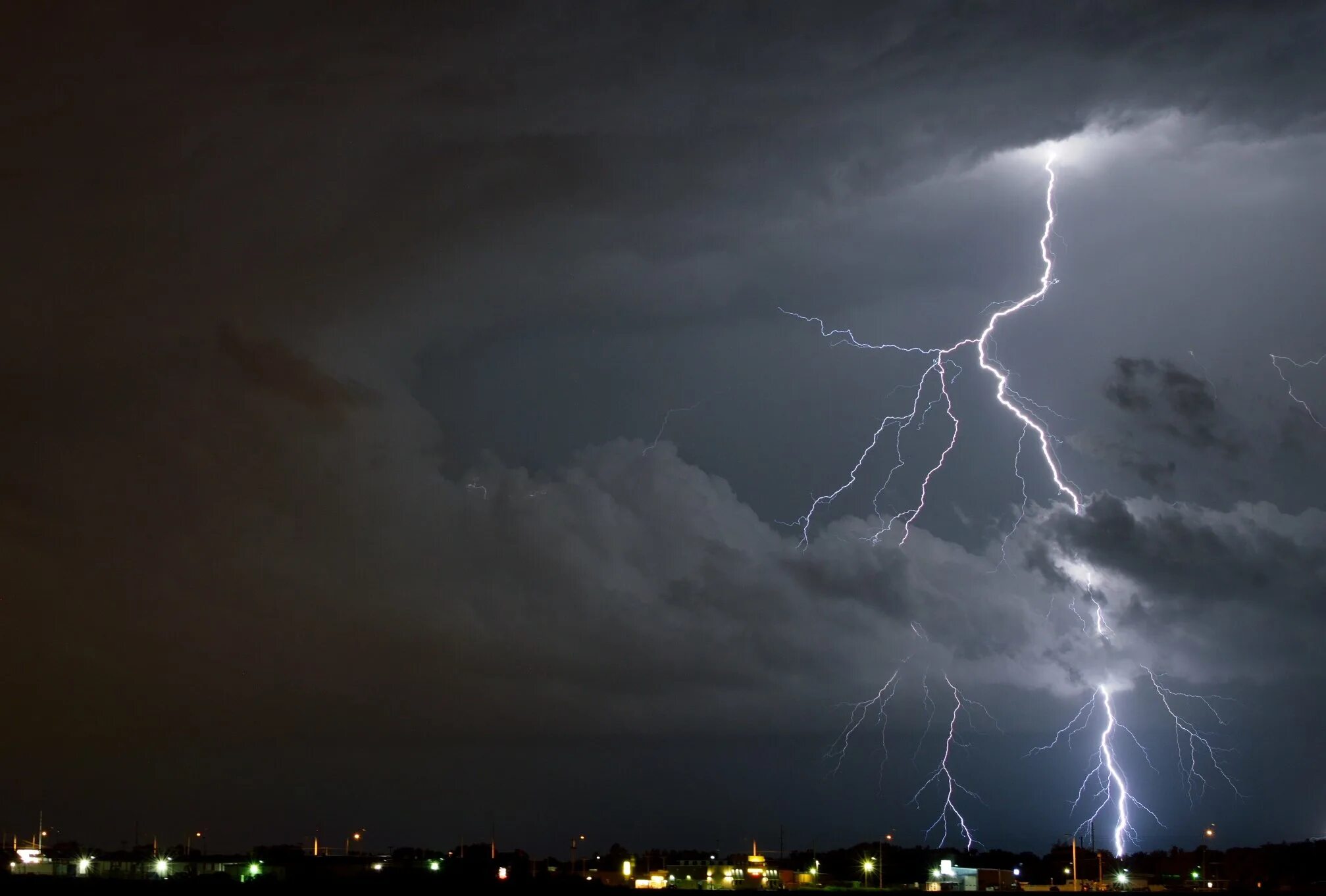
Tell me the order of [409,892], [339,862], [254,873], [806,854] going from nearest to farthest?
[409,892] < [254,873] < [339,862] < [806,854]

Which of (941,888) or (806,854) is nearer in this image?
(941,888)

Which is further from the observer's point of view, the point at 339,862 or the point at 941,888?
→ the point at 339,862

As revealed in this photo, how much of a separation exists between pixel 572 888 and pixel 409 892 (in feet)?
29.6

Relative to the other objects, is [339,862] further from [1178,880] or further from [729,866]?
[1178,880]

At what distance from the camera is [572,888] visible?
64.5m

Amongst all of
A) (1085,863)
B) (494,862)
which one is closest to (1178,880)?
(1085,863)

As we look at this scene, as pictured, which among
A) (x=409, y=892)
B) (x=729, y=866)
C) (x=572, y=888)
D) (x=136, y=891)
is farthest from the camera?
(x=729, y=866)

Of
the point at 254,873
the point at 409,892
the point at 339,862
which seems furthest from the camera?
the point at 339,862

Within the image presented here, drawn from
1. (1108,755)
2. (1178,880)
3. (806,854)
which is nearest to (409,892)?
(1108,755)

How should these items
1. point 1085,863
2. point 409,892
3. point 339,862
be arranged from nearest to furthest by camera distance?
point 409,892
point 339,862
point 1085,863

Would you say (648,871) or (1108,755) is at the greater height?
(1108,755)

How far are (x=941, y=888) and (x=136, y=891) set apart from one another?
161ft

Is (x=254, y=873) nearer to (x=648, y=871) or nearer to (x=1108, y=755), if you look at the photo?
(x=648, y=871)

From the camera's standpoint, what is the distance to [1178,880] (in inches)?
3890
